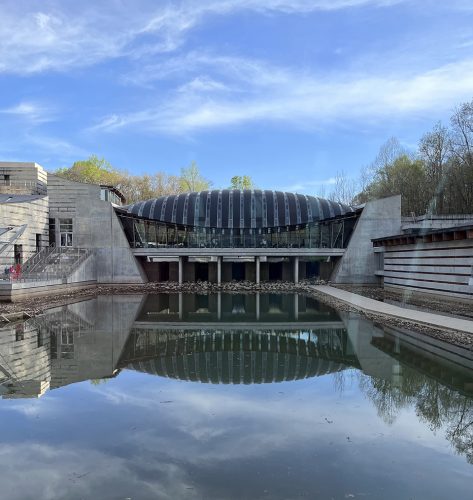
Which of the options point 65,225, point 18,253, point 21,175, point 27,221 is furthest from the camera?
point 21,175

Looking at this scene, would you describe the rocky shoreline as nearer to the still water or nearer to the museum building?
the still water

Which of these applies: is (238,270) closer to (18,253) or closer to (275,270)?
(275,270)

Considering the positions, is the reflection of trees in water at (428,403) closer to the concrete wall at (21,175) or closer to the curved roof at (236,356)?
the curved roof at (236,356)

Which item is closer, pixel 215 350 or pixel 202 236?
pixel 215 350

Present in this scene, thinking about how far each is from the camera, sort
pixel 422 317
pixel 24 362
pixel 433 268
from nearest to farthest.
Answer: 1. pixel 24 362
2. pixel 422 317
3. pixel 433 268

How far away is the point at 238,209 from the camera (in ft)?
163

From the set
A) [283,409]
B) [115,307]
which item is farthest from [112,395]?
[115,307]

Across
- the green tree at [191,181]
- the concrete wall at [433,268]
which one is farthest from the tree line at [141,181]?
the concrete wall at [433,268]

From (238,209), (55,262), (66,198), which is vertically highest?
(66,198)

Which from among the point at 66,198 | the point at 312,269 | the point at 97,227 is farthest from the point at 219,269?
the point at 66,198

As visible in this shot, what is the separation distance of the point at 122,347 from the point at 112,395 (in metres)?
5.04

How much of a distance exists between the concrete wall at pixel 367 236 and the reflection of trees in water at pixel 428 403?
34519mm

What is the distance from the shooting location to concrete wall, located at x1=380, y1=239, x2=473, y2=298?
27.1m

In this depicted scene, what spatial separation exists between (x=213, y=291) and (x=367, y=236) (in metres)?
16.3
